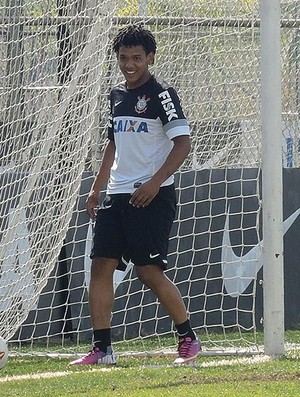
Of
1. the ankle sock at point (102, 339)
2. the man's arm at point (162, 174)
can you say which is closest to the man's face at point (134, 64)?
the man's arm at point (162, 174)

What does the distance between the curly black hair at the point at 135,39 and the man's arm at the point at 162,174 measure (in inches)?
22.9

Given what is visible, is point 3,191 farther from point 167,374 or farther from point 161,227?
point 167,374

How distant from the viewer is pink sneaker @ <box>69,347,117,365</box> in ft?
21.2

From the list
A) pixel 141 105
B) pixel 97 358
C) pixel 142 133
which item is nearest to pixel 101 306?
pixel 97 358

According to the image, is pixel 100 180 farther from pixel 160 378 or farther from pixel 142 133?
pixel 160 378

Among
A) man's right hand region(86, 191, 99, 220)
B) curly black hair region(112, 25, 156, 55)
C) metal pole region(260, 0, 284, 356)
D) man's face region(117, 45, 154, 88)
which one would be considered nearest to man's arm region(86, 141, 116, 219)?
man's right hand region(86, 191, 99, 220)

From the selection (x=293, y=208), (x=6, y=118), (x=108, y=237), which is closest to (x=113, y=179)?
(x=108, y=237)

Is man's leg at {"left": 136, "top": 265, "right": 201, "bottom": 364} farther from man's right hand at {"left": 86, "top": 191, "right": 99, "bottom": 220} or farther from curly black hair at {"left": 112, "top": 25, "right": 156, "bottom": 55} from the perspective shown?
curly black hair at {"left": 112, "top": 25, "right": 156, "bottom": 55}

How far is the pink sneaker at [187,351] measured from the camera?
6375 mm

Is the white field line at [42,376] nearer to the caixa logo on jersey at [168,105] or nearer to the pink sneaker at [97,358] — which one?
the pink sneaker at [97,358]

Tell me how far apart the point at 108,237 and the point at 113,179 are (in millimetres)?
337

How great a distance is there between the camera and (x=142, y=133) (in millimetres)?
6441

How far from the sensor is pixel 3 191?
290 inches

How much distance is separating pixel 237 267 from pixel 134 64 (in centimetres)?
246
